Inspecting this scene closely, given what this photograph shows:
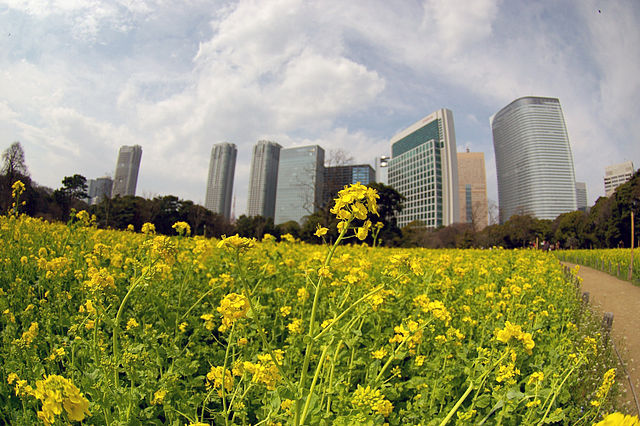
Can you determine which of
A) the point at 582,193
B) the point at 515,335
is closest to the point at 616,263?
the point at 515,335

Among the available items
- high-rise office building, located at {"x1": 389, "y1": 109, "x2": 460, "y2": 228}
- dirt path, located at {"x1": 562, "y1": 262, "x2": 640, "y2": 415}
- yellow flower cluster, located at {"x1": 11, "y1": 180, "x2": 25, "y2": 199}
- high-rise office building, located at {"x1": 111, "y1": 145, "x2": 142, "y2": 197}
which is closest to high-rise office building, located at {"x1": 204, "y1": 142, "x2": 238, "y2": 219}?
high-rise office building, located at {"x1": 111, "y1": 145, "x2": 142, "y2": 197}

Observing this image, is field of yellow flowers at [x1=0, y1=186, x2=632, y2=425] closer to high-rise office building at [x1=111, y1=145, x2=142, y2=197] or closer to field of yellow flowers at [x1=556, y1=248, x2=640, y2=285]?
field of yellow flowers at [x1=556, y1=248, x2=640, y2=285]

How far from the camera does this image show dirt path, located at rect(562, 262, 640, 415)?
12.3ft

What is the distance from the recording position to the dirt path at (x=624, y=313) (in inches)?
148

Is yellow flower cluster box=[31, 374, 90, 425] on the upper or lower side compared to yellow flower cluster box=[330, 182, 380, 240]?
lower

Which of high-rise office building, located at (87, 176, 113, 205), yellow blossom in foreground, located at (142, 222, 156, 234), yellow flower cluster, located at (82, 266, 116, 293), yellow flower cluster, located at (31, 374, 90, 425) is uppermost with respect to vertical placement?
high-rise office building, located at (87, 176, 113, 205)

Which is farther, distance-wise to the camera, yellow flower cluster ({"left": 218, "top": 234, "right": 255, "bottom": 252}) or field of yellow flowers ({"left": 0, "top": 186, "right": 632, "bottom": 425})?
field of yellow flowers ({"left": 0, "top": 186, "right": 632, "bottom": 425})

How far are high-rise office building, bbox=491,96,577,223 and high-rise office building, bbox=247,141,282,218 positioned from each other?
73009 mm

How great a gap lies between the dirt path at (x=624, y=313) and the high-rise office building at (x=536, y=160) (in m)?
93.0

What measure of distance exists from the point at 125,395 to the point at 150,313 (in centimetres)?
149

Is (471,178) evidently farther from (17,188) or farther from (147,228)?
(17,188)

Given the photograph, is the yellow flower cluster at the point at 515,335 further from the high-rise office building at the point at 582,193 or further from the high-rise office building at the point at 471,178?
the high-rise office building at the point at 582,193

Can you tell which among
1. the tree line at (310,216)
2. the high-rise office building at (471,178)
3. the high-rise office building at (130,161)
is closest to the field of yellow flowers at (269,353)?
the tree line at (310,216)

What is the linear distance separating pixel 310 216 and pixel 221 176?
242 feet
